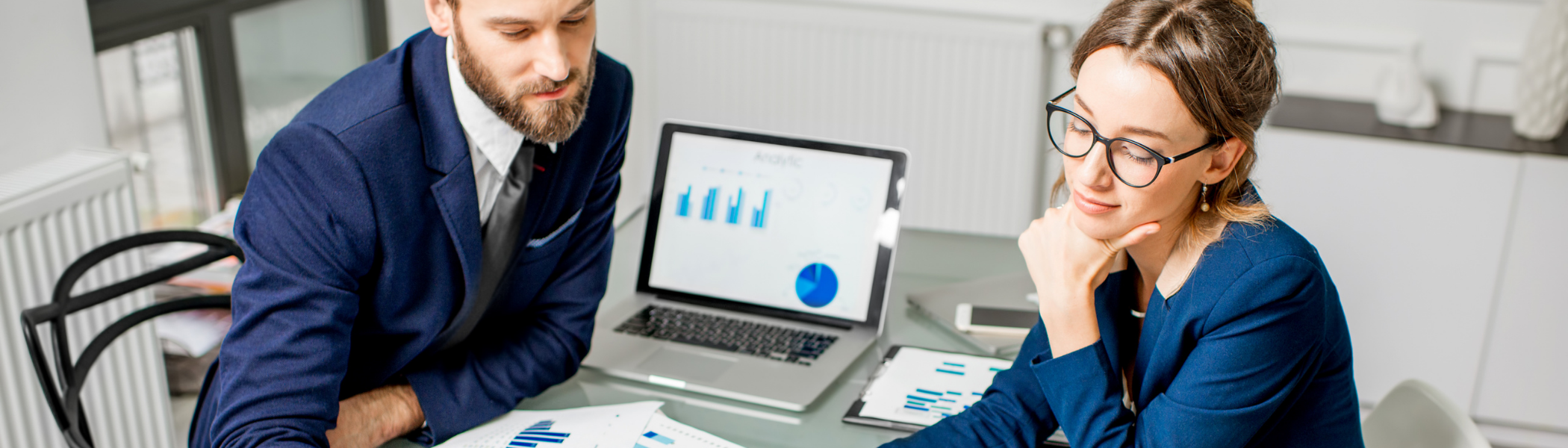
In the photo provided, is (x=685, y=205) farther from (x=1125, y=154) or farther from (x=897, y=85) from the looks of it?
(x=897, y=85)

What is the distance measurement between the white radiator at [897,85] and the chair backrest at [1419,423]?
1836mm

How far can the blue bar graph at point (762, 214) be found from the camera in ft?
5.61

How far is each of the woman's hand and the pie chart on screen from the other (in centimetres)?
49

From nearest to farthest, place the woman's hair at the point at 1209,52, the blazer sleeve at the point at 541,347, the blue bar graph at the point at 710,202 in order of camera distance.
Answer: the woman's hair at the point at 1209,52 → the blazer sleeve at the point at 541,347 → the blue bar graph at the point at 710,202

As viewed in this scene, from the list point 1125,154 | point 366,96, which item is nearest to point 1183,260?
point 1125,154

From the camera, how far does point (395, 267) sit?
1294 mm

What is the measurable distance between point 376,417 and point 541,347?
0.72 feet

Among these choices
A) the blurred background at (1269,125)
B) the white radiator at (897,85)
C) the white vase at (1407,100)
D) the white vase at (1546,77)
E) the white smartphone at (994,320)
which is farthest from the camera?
the white radiator at (897,85)

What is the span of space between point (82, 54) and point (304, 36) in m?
1.05

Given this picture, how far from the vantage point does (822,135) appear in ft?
11.6

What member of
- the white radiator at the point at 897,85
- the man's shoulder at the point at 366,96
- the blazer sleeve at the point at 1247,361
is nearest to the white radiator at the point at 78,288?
the man's shoulder at the point at 366,96

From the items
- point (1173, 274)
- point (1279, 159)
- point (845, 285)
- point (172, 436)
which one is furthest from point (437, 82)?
point (1279, 159)

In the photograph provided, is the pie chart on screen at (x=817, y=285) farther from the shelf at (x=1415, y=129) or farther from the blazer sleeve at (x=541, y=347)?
the shelf at (x=1415, y=129)

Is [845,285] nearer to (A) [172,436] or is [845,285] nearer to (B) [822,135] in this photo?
(A) [172,436]
